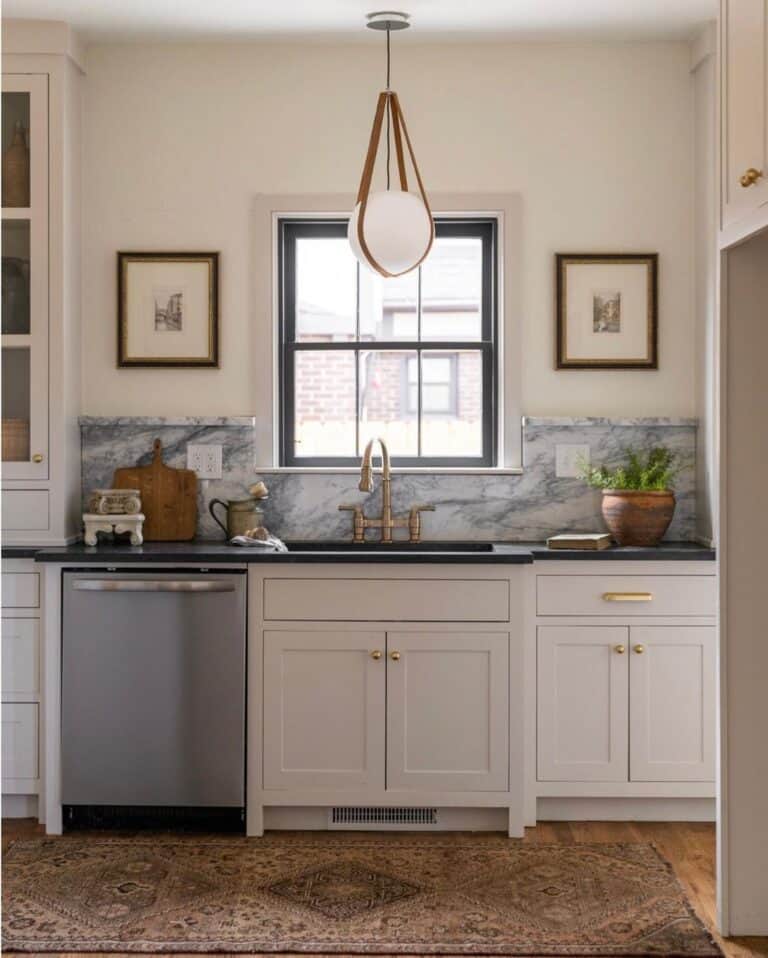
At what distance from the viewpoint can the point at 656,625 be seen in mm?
3646

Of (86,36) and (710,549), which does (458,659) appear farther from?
(86,36)

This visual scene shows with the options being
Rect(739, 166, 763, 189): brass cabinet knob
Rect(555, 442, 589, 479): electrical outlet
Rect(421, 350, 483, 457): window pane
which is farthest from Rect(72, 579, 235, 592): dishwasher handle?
Rect(739, 166, 763, 189): brass cabinet knob

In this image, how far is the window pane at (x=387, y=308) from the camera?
4.29 metres

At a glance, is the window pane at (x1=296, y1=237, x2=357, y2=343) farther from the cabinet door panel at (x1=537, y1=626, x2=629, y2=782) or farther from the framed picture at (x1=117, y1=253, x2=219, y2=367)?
the cabinet door panel at (x1=537, y1=626, x2=629, y2=782)

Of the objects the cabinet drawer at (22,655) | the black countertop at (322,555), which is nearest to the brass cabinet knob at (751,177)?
the black countertop at (322,555)

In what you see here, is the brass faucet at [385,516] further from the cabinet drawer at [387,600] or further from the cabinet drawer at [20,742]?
the cabinet drawer at [20,742]

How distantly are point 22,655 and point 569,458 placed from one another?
205cm

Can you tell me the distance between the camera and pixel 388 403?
14.1 feet

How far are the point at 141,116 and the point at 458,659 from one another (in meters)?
2.32

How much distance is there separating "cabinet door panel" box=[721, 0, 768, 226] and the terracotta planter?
124cm

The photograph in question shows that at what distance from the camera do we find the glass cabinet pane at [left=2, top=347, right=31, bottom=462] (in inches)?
155

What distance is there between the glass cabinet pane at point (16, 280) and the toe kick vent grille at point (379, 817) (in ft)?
6.54

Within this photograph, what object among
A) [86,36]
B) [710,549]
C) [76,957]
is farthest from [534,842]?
[86,36]

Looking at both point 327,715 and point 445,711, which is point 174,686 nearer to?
point 327,715
